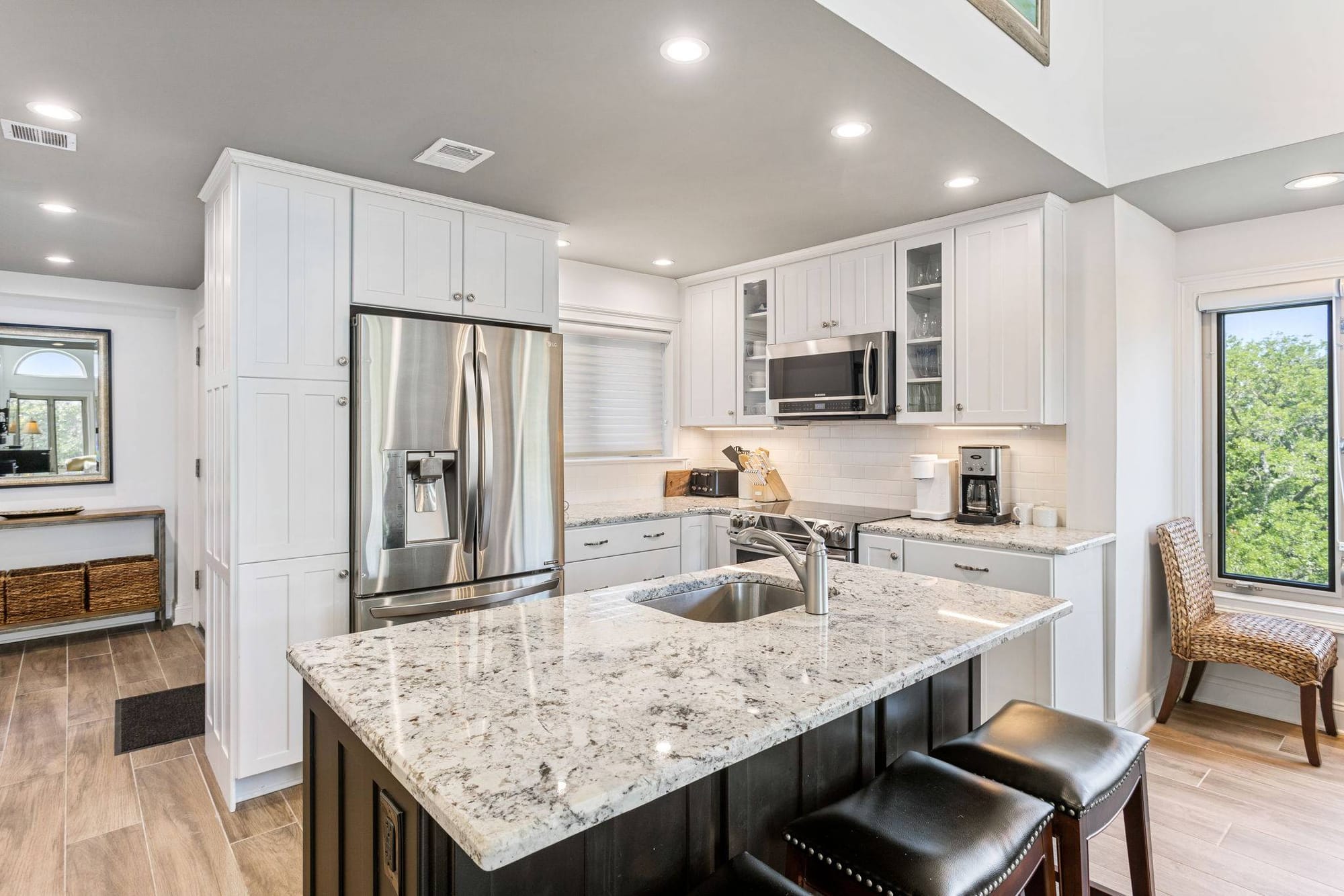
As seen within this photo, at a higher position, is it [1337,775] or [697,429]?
[697,429]

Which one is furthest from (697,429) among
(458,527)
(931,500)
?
(458,527)

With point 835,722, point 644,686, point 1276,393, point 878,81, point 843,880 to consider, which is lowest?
point 843,880

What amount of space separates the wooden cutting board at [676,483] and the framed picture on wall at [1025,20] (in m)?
3.05

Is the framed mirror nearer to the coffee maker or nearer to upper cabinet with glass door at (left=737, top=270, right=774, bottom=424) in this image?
upper cabinet with glass door at (left=737, top=270, right=774, bottom=424)

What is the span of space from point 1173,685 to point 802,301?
8.45 feet

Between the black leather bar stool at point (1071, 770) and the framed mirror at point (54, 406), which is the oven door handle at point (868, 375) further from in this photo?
the framed mirror at point (54, 406)

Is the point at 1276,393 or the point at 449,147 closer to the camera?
the point at 449,147

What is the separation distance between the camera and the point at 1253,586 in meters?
3.59

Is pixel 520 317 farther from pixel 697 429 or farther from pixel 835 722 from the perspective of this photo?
pixel 835 722

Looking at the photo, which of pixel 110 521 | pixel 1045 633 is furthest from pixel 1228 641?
pixel 110 521

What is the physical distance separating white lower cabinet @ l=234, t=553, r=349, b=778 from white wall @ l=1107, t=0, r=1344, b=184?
318 centimetres

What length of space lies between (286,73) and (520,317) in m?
1.44

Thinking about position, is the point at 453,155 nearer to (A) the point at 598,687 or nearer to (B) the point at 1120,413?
(A) the point at 598,687

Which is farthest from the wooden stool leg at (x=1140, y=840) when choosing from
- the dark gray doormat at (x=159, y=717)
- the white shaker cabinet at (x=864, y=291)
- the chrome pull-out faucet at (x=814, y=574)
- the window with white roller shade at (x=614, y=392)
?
the dark gray doormat at (x=159, y=717)
